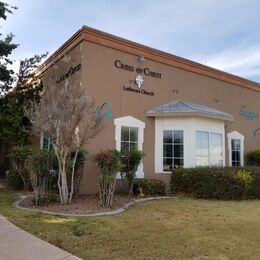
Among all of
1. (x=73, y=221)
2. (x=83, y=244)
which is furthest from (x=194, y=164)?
(x=83, y=244)

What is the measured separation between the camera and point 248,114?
2028 cm

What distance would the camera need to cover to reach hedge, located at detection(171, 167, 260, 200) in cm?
1232

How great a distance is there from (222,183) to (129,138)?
4258 mm

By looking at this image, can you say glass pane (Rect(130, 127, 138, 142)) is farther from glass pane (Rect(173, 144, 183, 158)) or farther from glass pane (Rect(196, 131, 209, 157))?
glass pane (Rect(196, 131, 209, 157))

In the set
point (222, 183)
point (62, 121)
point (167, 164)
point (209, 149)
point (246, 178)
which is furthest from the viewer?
point (209, 149)

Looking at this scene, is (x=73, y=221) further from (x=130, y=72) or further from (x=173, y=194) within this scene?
(x=130, y=72)

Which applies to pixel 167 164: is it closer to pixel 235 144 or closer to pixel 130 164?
pixel 130 164

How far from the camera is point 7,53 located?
1600 centimetres

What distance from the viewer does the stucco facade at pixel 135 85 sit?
13406 mm

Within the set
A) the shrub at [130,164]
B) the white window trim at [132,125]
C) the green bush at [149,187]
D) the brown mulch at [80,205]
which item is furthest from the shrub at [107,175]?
the white window trim at [132,125]

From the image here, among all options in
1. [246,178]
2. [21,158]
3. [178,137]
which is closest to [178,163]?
[178,137]

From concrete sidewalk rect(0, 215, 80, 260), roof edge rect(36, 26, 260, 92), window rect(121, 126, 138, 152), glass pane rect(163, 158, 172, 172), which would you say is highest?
roof edge rect(36, 26, 260, 92)

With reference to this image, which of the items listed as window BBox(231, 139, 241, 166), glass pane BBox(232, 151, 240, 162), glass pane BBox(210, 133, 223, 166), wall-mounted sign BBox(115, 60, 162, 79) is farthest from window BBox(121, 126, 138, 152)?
glass pane BBox(232, 151, 240, 162)

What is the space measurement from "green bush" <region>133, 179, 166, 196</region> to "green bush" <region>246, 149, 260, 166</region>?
8.09 meters
